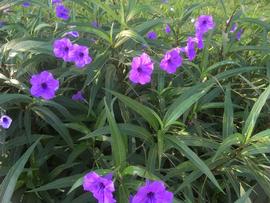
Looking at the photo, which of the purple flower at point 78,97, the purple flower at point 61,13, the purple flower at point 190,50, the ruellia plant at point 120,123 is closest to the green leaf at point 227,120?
the ruellia plant at point 120,123

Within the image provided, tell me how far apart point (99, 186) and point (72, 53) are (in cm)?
57

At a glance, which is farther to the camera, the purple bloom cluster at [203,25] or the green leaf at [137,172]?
the purple bloom cluster at [203,25]

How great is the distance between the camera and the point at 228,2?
4562 mm

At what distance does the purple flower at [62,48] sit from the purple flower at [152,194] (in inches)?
24.3

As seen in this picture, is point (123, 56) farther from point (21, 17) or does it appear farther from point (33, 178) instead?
point (21, 17)

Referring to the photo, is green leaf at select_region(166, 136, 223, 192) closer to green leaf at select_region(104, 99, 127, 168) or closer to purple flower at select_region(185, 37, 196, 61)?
green leaf at select_region(104, 99, 127, 168)

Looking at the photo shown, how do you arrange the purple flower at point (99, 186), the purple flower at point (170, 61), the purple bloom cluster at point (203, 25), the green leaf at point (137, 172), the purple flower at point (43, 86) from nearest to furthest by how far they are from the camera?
Result: 1. the purple flower at point (99, 186)
2. the green leaf at point (137, 172)
3. the purple flower at point (43, 86)
4. the purple flower at point (170, 61)
5. the purple bloom cluster at point (203, 25)

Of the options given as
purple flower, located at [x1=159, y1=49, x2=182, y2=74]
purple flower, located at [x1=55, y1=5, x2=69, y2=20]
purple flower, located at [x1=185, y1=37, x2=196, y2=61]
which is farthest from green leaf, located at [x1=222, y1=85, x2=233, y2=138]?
purple flower, located at [x1=55, y1=5, x2=69, y2=20]

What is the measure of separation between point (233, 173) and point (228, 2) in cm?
336

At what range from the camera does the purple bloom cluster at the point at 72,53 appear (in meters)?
1.56

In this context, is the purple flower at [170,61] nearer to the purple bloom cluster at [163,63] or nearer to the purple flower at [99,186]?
the purple bloom cluster at [163,63]

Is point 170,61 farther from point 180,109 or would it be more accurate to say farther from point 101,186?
point 101,186

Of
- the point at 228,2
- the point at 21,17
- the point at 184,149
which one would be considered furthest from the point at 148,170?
the point at 228,2

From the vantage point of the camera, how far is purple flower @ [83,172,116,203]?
44.4 inches
